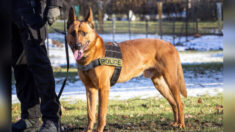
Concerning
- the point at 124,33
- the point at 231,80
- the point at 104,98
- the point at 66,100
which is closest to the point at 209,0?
the point at 124,33

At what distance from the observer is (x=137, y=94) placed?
19.6 ft

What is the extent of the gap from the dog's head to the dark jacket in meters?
0.31

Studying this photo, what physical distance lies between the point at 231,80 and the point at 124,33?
57.2ft

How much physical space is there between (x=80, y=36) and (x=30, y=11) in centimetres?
72

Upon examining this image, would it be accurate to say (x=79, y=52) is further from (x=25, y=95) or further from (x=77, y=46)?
(x=25, y=95)

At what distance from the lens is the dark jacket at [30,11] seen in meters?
3.02

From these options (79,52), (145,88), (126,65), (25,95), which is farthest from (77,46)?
(145,88)

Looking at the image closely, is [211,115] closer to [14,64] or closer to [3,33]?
[14,64]

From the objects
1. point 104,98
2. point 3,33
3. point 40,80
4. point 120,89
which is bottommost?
point 120,89

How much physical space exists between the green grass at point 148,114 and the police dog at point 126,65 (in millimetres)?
303

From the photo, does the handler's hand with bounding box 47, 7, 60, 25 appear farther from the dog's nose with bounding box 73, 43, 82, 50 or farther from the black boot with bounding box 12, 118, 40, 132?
the black boot with bounding box 12, 118, 40, 132

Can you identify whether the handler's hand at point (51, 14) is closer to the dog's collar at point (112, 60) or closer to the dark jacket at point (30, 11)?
the dark jacket at point (30, 11)

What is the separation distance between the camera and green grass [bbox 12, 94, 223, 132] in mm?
3553

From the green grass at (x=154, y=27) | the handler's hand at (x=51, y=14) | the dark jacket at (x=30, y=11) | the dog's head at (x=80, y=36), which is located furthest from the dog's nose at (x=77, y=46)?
the green grass at (x=154, y=27)
